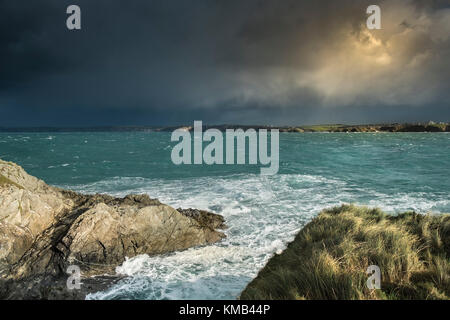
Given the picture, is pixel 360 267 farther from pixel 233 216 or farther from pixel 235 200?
pixel 235 200

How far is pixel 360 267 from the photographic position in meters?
5.09

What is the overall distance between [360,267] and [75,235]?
9745 millimetres

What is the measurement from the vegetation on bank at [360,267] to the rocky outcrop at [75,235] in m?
6.06

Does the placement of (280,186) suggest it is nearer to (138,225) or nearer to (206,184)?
(206,184)

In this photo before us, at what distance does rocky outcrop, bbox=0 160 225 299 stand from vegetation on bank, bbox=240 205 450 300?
606cm

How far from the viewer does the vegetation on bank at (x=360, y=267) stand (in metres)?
4.34

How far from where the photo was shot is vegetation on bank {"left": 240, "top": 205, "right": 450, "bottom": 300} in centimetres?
434

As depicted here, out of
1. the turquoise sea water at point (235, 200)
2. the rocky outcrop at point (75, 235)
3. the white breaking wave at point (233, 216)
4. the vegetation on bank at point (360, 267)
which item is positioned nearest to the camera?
the vegetation on bank at point (360, 267)

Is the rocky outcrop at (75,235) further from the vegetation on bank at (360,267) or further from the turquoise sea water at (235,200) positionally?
the vegetation on bank at (360,267)

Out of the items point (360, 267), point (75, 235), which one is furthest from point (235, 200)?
point (360, 267)

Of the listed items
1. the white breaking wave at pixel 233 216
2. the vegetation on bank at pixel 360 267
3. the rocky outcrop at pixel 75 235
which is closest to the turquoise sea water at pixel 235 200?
the white breaking wave at pixel 233 216

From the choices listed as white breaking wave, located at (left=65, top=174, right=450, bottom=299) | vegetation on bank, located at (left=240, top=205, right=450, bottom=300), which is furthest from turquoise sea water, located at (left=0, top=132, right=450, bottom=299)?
vegetation on bank, located at (left=240, top=205, right=450, bottom=300)

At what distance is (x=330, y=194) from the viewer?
2003 centimetres

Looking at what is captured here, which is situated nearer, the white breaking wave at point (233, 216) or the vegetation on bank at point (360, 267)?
the vegetation on bank at point (360, 267)
